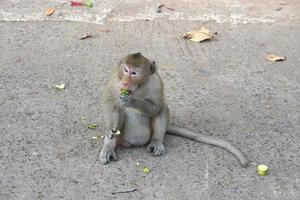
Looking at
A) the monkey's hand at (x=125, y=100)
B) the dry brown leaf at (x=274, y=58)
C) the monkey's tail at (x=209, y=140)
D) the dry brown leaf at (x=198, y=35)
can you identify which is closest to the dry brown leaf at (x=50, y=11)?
the dry brown leaf at (x=198, y=35)

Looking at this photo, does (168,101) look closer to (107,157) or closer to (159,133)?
(159,133)

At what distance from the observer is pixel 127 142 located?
168 inches

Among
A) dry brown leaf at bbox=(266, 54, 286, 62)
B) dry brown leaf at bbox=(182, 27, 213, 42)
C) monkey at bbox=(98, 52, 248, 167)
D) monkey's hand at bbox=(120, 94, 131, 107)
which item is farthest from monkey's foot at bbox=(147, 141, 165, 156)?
dry brown leaf at bbox=(182, 27, 213, 42)

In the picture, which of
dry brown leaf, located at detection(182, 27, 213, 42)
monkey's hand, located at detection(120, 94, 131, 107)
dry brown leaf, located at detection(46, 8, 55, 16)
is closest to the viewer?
monkey's hand, located at detection(120, 94, 131, 107)

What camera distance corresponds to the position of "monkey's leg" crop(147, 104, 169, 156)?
4.18m

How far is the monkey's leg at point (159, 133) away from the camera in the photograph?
13.7ft

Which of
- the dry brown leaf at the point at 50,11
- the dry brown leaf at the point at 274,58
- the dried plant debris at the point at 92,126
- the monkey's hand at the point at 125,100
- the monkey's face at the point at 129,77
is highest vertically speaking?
the monkey's face at the point at 129,77

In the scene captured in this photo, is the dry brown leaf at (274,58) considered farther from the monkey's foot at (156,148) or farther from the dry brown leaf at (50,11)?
the dry brown leaf at (50,11)

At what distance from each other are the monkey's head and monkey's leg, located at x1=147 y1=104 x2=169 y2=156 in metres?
0.32

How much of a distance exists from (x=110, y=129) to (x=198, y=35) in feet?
7.76

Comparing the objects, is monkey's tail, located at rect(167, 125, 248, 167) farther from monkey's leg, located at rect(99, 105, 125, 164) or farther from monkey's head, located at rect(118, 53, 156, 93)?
monkey's head, located at rect(118, 53, 156, 93)

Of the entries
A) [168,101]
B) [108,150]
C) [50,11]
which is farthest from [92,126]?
[50,11]

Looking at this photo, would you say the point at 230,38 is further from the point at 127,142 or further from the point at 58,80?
the point at 127,142

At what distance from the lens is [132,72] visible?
12.8ft
